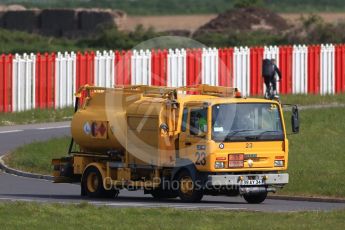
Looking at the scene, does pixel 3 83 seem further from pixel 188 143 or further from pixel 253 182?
pixel 253 182

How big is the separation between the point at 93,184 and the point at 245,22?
54.5 metres

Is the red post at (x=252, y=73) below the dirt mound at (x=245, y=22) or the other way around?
below

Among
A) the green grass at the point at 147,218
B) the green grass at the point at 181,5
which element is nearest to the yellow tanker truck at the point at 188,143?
the green grass at the point at 147,218

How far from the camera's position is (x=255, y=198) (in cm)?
2533

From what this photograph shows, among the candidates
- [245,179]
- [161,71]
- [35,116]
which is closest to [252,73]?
[161,71]

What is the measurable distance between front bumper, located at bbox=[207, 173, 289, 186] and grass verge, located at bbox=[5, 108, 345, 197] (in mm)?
2385

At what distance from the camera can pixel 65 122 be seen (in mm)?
43906

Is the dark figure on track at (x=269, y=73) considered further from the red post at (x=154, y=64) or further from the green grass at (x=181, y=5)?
the green grass at (x=181, y=5)

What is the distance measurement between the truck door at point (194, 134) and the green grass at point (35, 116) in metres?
19.0

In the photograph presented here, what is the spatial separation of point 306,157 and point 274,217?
39.8ft

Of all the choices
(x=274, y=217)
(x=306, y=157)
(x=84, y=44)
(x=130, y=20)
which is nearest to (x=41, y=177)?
(x=306, y=157)

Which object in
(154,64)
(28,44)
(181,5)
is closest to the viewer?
(154,64)

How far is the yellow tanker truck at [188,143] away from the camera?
24.6 m

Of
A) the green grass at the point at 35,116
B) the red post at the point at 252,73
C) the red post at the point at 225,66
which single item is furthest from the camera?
the red post at the point at 252,73
